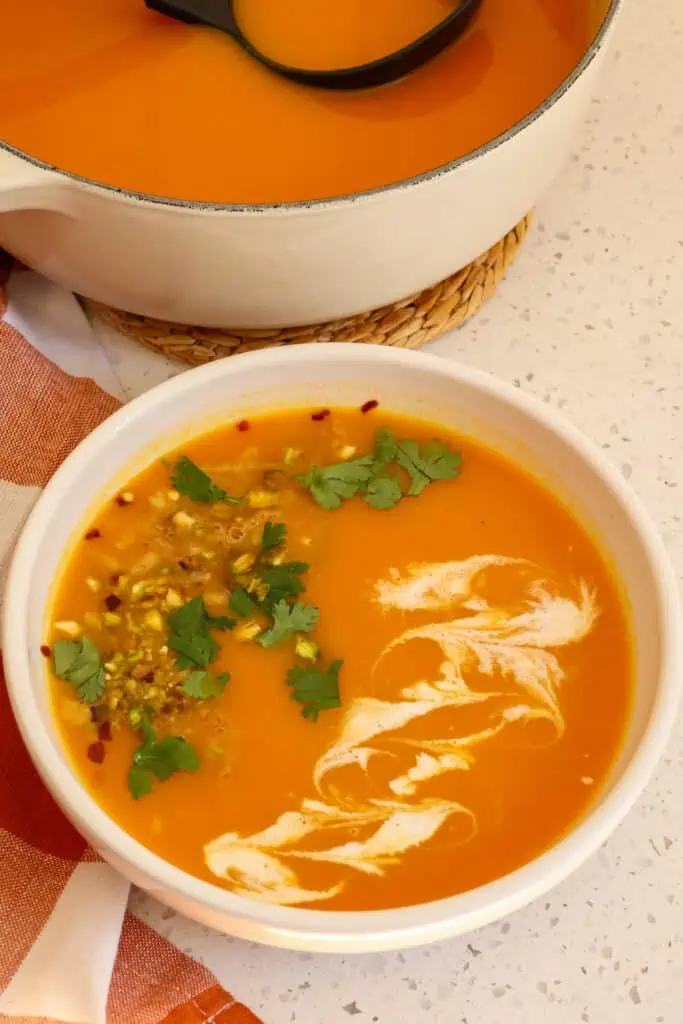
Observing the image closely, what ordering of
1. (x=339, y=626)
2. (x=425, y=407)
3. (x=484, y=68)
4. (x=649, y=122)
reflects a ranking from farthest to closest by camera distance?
(x=649, y=122) → (x=484, y=68) → (x=425, y=407) → (x=339, y=626)

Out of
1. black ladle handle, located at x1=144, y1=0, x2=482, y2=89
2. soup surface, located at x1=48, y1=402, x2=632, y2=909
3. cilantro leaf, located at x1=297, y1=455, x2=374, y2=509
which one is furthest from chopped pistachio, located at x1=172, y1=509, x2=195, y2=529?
black ladle handle, located at x1=144, y1=0, x2=482, y2=89

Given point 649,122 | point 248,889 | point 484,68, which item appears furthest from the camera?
point 649,122

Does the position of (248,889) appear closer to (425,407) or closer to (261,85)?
(425,407)

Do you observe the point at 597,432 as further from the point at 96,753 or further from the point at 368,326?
the point at 96,753

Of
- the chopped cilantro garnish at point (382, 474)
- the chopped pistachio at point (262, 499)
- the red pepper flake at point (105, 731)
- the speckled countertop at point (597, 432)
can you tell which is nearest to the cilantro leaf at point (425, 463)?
the chopped cilantro garnish at point (382, 474)

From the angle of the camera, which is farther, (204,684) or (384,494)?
(384,494)

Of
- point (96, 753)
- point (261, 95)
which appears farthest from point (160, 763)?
point (261, 95)

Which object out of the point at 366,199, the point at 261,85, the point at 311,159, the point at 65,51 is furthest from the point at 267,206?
the point at 65,51
